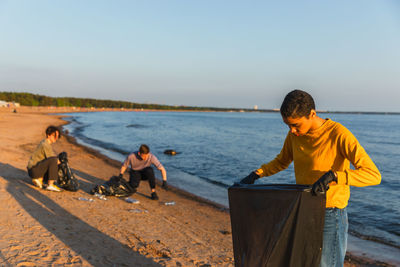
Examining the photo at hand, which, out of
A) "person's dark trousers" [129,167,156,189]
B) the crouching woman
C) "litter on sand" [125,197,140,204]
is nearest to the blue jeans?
"litter on sand" [125,197,140,204]

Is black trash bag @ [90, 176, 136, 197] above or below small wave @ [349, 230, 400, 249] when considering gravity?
above

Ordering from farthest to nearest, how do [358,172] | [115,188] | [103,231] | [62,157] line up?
[115,188] < [62,157] < [103,231] < [358,172]

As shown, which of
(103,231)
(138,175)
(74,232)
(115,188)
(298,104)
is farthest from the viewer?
(138,175)

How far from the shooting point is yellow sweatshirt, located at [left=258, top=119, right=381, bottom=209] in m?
1.95

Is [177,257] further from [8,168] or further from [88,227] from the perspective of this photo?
[8,168]

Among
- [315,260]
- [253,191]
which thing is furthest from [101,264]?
[315,260]

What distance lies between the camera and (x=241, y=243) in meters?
2.42

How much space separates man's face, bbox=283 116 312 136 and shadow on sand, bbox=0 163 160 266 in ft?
8.81

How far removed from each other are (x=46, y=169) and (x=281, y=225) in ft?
20.1

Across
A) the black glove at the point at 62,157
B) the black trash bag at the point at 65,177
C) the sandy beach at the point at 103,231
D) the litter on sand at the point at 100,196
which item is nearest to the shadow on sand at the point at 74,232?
the sandy beach at the point at 103,231

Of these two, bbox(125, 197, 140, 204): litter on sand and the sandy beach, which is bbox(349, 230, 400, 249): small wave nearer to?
the sandy beach

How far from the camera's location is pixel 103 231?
187 inches

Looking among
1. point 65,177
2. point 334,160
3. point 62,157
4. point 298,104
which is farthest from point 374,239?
point 62,157

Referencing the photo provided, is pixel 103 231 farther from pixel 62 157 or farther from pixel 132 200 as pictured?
pixel 62 157
